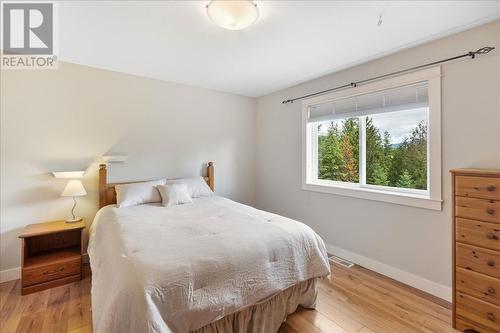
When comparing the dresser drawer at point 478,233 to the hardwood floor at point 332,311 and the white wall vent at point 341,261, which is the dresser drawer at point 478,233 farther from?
the white wall vent at point 341,261

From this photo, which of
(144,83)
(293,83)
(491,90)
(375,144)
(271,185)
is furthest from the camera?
(271,185)

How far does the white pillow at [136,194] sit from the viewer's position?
265 centimetres

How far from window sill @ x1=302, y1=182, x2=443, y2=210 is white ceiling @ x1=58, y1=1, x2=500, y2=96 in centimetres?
145

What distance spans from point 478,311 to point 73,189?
11.9ft

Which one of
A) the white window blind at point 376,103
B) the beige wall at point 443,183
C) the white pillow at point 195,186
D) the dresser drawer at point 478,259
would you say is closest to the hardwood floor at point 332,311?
the beige wall at point 443,183

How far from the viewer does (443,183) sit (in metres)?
2.09

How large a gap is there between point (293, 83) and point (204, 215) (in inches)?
89.6

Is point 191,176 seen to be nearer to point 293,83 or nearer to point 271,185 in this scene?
point 271,185

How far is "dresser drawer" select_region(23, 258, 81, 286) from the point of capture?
215cm

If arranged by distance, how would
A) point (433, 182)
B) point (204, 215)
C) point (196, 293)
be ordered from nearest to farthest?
point (196, 293), point (433, 182), point (204, 215)

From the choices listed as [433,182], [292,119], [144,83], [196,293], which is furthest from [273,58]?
[196,293]

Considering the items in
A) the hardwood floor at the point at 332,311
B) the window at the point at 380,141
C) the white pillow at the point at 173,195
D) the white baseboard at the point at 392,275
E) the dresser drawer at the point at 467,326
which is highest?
the window at the point at 380,141

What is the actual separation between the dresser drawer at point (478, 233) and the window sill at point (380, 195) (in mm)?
413

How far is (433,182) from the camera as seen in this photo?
84.2 inches
